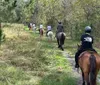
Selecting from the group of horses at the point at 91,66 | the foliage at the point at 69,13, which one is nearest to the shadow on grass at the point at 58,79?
the group of horses at the point at 91,66

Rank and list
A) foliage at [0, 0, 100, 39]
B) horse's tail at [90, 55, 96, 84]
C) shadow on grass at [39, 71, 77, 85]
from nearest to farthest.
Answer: horse's tail at [90, 55, 96, 84]
shadow on grass at [39, 71, 77, 85]
foliage at [0, 0, 100, 39]

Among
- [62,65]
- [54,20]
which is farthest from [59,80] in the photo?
[54,20]

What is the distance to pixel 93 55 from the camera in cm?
1026

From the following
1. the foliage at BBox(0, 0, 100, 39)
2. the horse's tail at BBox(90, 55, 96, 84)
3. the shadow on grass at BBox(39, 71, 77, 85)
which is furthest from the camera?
the foliage at BBox(0, 0, 100, 39)

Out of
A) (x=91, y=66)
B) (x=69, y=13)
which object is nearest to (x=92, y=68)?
(x=91, y=66)

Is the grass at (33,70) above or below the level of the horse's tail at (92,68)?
below

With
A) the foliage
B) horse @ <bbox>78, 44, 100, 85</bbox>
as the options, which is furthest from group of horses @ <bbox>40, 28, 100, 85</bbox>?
the foliage

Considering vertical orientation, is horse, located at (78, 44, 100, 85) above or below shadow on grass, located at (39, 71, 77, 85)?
above

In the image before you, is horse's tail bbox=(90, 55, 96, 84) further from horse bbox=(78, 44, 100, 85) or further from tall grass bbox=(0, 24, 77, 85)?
tall grass bbox=(0, 24, 77, 85)

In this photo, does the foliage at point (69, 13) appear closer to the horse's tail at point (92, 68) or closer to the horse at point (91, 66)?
the horse at point (91, 66)

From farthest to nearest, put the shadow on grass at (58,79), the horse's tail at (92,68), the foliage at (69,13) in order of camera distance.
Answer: the foliage at (69,13) → the shadow on grass at (58,79) → the horse's tail at (92,68)

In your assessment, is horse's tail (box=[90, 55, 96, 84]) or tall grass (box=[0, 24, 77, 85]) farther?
tall grass (box=[0, 24, 77, 85])

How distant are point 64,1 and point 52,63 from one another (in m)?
Result: 27.4

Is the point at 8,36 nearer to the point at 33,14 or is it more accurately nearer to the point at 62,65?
the point at 62,65
